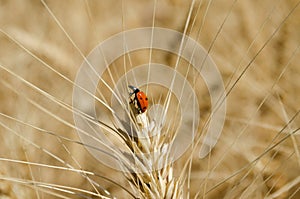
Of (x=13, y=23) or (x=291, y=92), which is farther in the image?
Result: (x=13, y=23)

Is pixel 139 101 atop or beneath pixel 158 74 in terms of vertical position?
beneath

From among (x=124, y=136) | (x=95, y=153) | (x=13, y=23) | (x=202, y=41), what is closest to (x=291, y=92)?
(x=202, y=41)

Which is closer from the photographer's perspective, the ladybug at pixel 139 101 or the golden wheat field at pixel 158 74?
the ladybug at pixel 139 101

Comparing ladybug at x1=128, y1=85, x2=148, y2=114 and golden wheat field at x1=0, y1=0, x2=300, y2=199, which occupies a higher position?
golden wheat field at x1=0, y1=0, x2=300, y2=199

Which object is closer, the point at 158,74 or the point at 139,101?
the point at 139,101

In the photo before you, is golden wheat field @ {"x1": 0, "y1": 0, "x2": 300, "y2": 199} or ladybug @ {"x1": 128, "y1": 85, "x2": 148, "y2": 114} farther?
golden wheat field @ {"x1": 0, "y1": 0, "x2": 300, "y2": 199}

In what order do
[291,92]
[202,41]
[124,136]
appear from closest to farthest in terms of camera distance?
[124,136] < [291,92] < [202,41]

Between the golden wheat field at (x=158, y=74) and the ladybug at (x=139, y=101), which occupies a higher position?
the golden wheat field at (x=158, y=74)

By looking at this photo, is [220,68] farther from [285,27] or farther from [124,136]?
[124,136]
